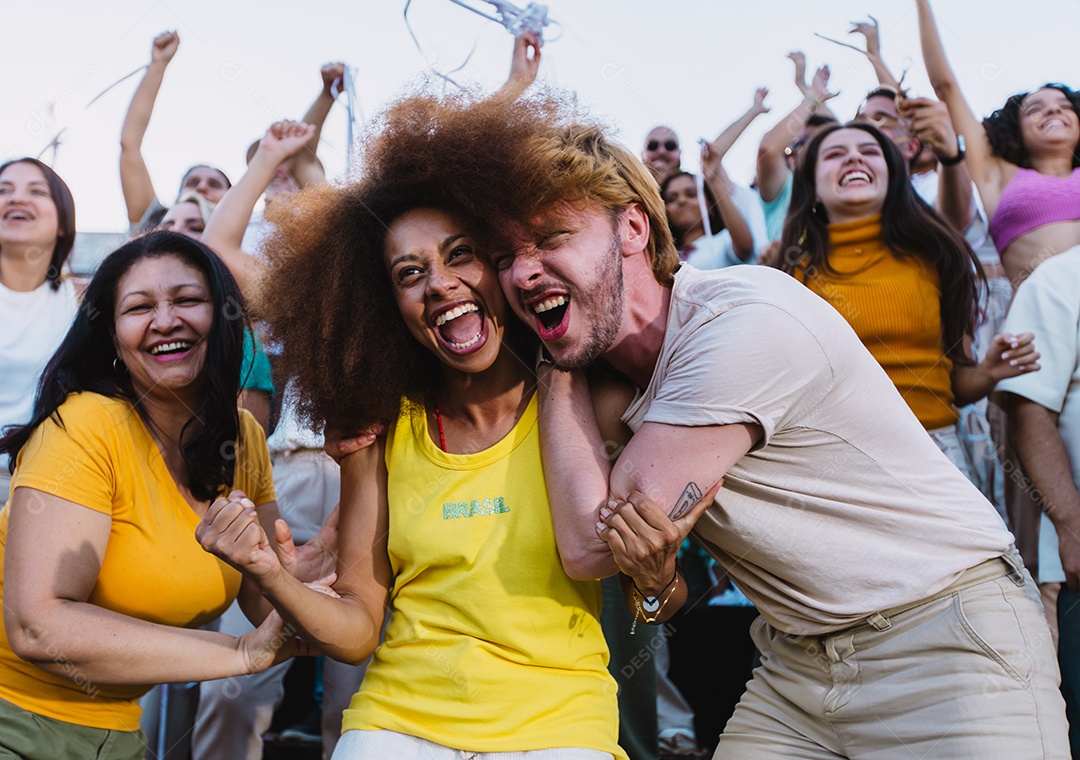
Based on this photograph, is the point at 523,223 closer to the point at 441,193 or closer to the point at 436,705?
the point at 441,193

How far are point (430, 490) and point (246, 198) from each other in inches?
101

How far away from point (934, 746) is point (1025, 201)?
2.82 m

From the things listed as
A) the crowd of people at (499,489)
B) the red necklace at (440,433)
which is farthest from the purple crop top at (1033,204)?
the red necklace at (440,433)

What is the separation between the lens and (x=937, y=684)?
2.51 m

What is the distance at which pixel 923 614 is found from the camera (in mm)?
2568

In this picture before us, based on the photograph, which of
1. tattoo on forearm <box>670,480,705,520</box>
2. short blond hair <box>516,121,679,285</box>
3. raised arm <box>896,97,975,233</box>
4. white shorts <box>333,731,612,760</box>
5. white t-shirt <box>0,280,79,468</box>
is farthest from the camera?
raised arm <box>896,97,975,233</box>

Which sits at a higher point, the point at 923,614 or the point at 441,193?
the point at 441,193

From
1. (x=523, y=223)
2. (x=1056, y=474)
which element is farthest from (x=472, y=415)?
(x=1056, y=474)

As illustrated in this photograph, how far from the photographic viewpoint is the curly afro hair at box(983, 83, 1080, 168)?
478 centimetres

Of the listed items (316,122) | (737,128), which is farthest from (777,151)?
(316,122)

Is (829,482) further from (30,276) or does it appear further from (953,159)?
(30,276)

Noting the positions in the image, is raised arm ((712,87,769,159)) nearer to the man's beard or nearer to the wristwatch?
the wristwatch

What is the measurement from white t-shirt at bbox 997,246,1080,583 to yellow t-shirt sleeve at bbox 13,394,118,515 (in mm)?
→ 3179

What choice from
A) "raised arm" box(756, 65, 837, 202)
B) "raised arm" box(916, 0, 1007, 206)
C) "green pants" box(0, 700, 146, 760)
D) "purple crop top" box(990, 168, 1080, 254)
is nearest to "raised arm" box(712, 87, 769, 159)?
"raised arm" box(756, 65, 837, 202)
